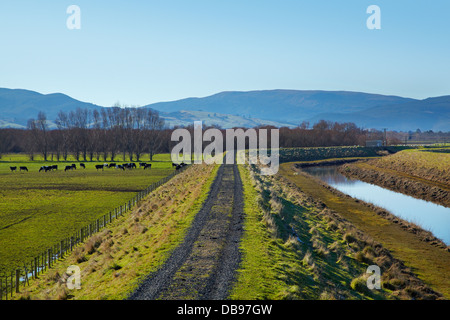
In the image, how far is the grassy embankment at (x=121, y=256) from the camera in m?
15.9

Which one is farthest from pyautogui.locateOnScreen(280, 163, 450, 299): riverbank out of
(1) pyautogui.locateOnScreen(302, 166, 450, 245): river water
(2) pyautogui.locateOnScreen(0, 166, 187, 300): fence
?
(2) pyautogui.locateOnScreen(0, 166, 187, 300): fence

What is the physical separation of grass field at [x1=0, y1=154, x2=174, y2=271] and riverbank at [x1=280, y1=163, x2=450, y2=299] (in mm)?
22671

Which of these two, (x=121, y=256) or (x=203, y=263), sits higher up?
(x=203, y=263)

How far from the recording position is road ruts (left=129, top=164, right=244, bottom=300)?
1393 cm

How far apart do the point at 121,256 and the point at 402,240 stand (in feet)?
65.0

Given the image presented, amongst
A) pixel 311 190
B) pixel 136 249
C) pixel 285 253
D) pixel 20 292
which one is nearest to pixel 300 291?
pixel 285 253

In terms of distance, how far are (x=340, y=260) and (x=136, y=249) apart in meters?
11.4

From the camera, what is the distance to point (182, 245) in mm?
19703

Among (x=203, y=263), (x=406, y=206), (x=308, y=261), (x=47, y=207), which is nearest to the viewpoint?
(x=203, y=263)

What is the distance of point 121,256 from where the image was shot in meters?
20.5

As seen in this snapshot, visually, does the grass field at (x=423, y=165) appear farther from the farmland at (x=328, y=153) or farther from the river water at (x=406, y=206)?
the farmland at (x=328, y=153)

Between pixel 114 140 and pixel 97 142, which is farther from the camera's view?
pixel 114 140

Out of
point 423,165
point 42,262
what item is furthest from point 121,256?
point 423,165

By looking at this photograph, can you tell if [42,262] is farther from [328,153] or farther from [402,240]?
[328,153]
